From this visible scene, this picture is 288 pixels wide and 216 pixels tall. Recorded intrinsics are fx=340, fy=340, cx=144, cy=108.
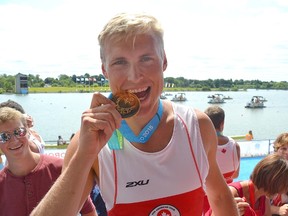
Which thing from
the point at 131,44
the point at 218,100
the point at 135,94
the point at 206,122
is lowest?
the point at 218,100

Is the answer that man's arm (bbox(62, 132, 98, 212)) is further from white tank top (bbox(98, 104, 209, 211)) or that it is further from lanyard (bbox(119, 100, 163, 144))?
lanyard (bbox(119, 100, 163, 144))

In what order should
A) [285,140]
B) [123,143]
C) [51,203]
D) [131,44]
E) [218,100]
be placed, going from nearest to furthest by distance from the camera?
[51,203] → [131,44] → [123,143] → [285,140] → [218,100]

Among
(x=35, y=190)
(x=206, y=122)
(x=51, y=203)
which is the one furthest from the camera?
(x=35, y=190)

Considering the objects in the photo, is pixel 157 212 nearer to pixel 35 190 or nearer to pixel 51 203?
pixel 51 203

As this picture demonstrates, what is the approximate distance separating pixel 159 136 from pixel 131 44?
1.60 ft

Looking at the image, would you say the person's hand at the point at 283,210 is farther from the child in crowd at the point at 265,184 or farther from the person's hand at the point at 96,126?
the person's hand at the point at 96,126

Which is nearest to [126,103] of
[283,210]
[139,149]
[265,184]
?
[139,149]

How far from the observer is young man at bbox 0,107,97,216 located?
266 cm

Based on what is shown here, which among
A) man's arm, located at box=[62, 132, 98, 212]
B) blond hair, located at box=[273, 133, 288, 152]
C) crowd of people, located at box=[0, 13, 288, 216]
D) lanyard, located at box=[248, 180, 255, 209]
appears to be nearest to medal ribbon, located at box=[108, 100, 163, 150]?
crowd of people, located at box=[0, 13, 288, 216]

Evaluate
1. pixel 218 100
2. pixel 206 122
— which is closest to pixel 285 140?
pixel 206 122

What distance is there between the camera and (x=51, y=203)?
4.07ft

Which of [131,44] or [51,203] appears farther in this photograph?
[131,44]

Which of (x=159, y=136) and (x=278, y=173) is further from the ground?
(x=159, y=136)

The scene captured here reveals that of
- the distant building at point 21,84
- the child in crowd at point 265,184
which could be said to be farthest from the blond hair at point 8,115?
the distant building at point 21,84
